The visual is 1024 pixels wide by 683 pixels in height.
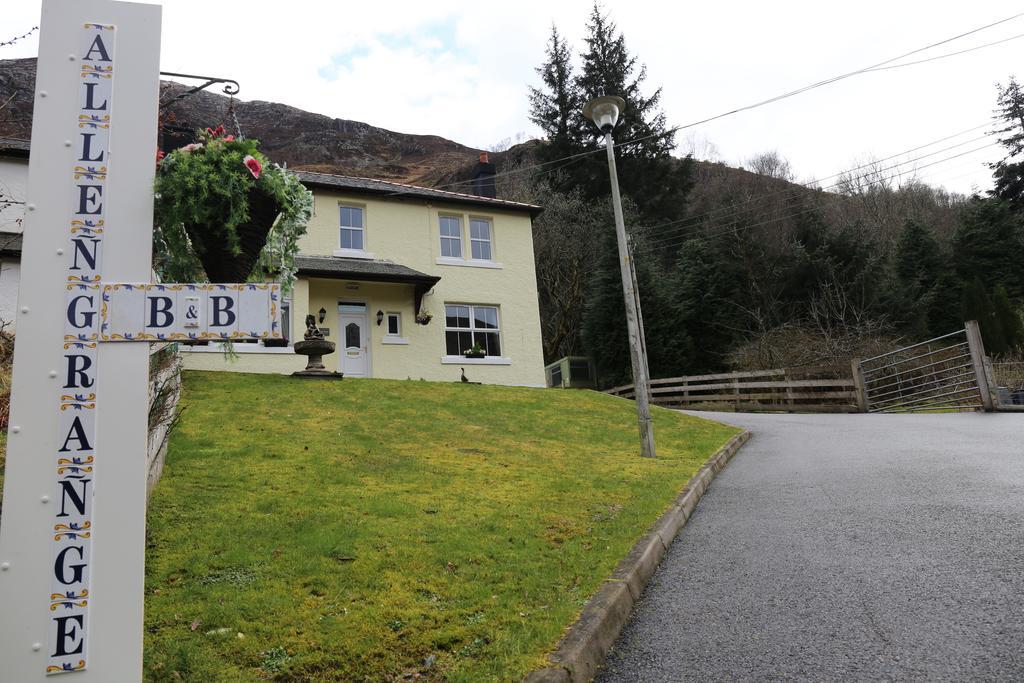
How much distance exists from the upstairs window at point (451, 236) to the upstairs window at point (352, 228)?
2.37m

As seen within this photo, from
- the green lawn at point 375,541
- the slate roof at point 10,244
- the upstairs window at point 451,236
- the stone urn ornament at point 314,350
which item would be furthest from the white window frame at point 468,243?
the slate roof at point 10,244

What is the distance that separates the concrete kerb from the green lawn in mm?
86

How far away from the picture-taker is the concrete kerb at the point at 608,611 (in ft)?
10.1

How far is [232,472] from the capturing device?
21.3ft

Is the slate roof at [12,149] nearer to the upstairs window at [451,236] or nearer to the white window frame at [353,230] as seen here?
the white window frame at [353,230]

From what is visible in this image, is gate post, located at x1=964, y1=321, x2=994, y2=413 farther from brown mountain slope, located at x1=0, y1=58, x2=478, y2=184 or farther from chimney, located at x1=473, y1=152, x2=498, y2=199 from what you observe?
brown mountain slope, located at x1=0, y1=58, x2=478, y2=184

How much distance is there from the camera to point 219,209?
110 inches

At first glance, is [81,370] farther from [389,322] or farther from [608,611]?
[389,322]

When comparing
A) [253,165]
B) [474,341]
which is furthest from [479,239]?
[253,165]

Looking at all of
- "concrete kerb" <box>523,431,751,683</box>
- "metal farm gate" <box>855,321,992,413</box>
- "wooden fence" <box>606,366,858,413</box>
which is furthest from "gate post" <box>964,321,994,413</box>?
"concrete kerb" <box>523,431,751,683</box>

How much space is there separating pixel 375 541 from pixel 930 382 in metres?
17.1

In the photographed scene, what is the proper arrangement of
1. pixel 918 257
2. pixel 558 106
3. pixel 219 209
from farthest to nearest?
pixel 558 106 < pixel 918 257 < pixel 219 209

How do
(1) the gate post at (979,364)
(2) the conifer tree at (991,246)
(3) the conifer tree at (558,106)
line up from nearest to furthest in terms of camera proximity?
(1) the gate post at (979,364) < (2) the conifer tree at (991,246) < (3) the conifer tree at (558,106)

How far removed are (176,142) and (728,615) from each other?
426 centimetres
